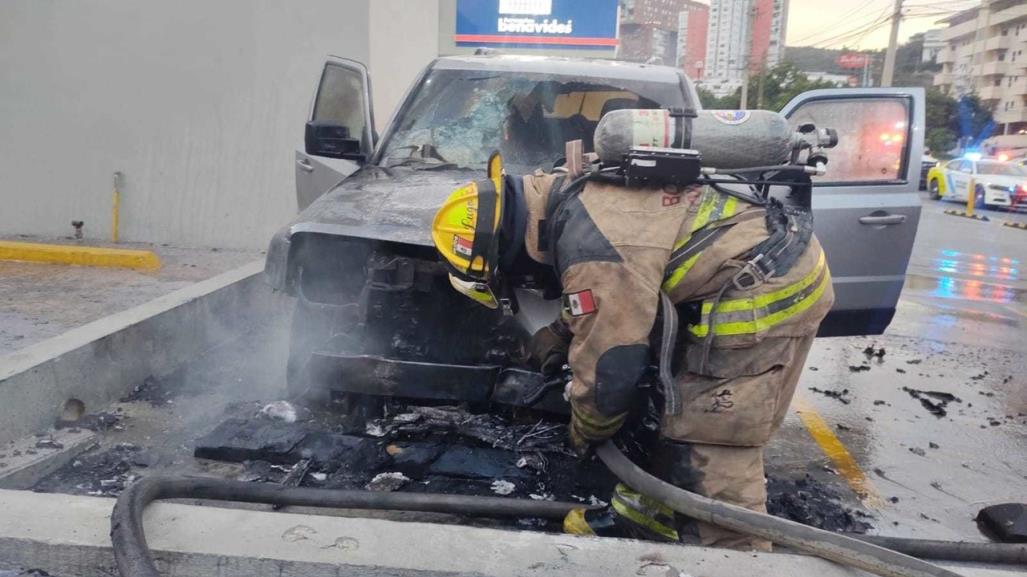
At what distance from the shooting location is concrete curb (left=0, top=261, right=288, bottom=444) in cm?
357

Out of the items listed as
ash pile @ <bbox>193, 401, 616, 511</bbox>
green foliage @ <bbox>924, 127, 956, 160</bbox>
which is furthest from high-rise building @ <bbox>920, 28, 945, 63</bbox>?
ash pile @ <bbox>193, 401, 616, 511</bbox>

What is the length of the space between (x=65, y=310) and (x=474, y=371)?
3802 mm

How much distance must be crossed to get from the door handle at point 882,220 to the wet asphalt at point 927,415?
3.84ft

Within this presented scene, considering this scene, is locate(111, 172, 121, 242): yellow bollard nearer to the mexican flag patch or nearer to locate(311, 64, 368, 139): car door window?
locate(311, 64, 368, 139): car door window

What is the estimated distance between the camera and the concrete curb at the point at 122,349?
357 centimetres

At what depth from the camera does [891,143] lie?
4.75 metres

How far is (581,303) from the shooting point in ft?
8.45

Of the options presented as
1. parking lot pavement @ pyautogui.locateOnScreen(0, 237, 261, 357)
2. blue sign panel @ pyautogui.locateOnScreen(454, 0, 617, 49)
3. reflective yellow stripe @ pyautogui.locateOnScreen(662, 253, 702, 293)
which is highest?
blue sign panel @ pyautogui.locateOnScreen(454, 0, 617, 49)

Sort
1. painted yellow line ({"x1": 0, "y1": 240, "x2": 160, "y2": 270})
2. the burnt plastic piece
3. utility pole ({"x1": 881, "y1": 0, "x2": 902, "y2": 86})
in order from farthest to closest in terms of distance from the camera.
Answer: utility pole ({"x1": 881, "y1": 0, "x2": 902, "y2": 86}), painted yellow line ({"x1": 0, "y1": 240, "x2": 160, "y2": 270}), the burnt plastic piece

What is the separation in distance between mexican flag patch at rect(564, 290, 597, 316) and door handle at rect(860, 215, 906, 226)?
271 cm

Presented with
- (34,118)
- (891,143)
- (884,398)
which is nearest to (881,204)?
(891,143)

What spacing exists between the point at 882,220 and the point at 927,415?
1.32 meters

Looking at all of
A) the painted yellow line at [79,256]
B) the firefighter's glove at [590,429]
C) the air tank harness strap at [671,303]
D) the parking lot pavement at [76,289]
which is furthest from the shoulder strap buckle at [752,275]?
the painted yellow line at [79,256]

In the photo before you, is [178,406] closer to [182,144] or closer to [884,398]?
[884,398]
